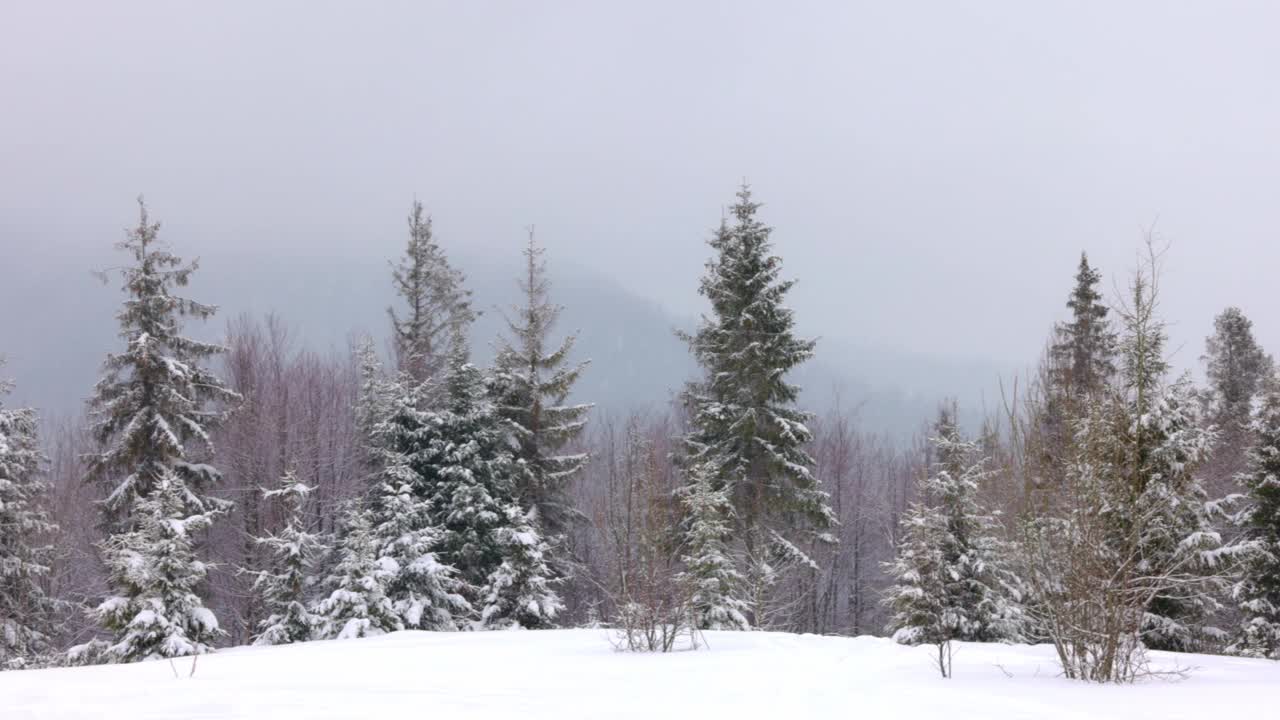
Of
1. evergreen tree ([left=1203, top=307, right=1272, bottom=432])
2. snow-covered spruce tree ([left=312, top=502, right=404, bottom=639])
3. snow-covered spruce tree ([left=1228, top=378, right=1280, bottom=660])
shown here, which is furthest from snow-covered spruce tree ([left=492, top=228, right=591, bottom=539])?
evergreen tree ([left=1203, top=307, right=1272, bottom=432])

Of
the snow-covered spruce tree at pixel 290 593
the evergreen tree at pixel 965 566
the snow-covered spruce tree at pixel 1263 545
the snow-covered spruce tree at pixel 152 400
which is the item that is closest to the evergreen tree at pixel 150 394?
the snow-covered spruce tree at pixel 152 400

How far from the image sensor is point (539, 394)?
24031 millimetres

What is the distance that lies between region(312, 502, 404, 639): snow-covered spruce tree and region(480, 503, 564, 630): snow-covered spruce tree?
305cm

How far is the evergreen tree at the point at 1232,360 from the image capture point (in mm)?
31734

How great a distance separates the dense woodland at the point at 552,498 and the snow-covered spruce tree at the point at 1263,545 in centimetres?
5

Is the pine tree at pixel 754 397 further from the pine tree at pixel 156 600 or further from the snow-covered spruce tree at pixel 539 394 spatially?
the pine tree at pixel 156 600

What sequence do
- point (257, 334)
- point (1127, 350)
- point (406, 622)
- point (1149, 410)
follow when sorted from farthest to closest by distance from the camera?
point (257, 334) → point (406, 622) → point (1149, 410) → point (1127, 350)

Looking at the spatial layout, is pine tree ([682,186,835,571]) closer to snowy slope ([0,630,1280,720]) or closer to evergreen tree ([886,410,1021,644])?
evergreen tree ([886,410,1021,644])

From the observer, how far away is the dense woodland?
10.4m

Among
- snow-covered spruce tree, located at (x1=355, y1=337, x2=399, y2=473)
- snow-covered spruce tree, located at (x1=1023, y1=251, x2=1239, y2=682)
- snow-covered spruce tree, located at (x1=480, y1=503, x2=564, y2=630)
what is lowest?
snow-covered spruce tree, located at (x1=480, y1=503, x2=564, y2=630)

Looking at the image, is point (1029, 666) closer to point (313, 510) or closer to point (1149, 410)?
point (1149, 410)

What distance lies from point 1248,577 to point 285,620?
20.0 metres

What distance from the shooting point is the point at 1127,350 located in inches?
523

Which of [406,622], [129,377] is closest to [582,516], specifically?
[406,622]
